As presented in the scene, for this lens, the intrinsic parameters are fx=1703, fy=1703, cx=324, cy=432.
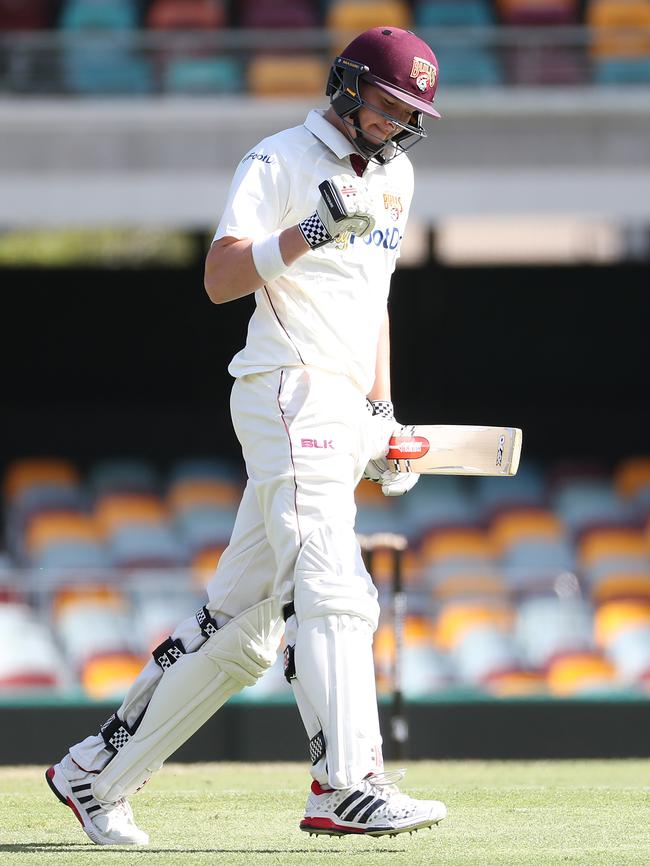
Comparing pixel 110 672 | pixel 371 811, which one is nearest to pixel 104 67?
pixel 110 672

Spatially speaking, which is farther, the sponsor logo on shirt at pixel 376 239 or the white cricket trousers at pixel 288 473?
the sponsor logo on shirt at pixel 376 239

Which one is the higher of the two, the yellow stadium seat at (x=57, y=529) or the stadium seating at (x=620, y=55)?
the stadium seating at (x=620, y=55)

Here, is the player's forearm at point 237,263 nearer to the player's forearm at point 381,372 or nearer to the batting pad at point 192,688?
the player's forearm at point 381,372

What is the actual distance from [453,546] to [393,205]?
7.99 meters

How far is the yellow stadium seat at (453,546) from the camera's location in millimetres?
11445

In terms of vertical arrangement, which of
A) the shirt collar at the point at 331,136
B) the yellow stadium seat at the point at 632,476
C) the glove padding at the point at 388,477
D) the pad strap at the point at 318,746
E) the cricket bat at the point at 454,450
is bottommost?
the yellow stadium seat at the point at 632,476

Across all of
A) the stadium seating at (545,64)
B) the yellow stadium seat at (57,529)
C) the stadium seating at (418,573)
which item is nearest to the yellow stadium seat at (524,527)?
the stadium seating at (418,573)

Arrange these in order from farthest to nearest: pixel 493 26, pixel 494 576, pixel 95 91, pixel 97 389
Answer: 1. pixel 97 389
2. pixel 493 26
3. pixel 95 91
4. pixel 494 576

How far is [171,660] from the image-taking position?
3.66 meters

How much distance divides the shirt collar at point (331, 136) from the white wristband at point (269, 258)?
0.31 meters

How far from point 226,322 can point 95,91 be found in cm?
368

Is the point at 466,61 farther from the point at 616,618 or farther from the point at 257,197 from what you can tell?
the point at 257,197

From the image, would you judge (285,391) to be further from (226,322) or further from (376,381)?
(226,322)

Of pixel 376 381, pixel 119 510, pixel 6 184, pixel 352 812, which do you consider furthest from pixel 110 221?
pixel 352 812
